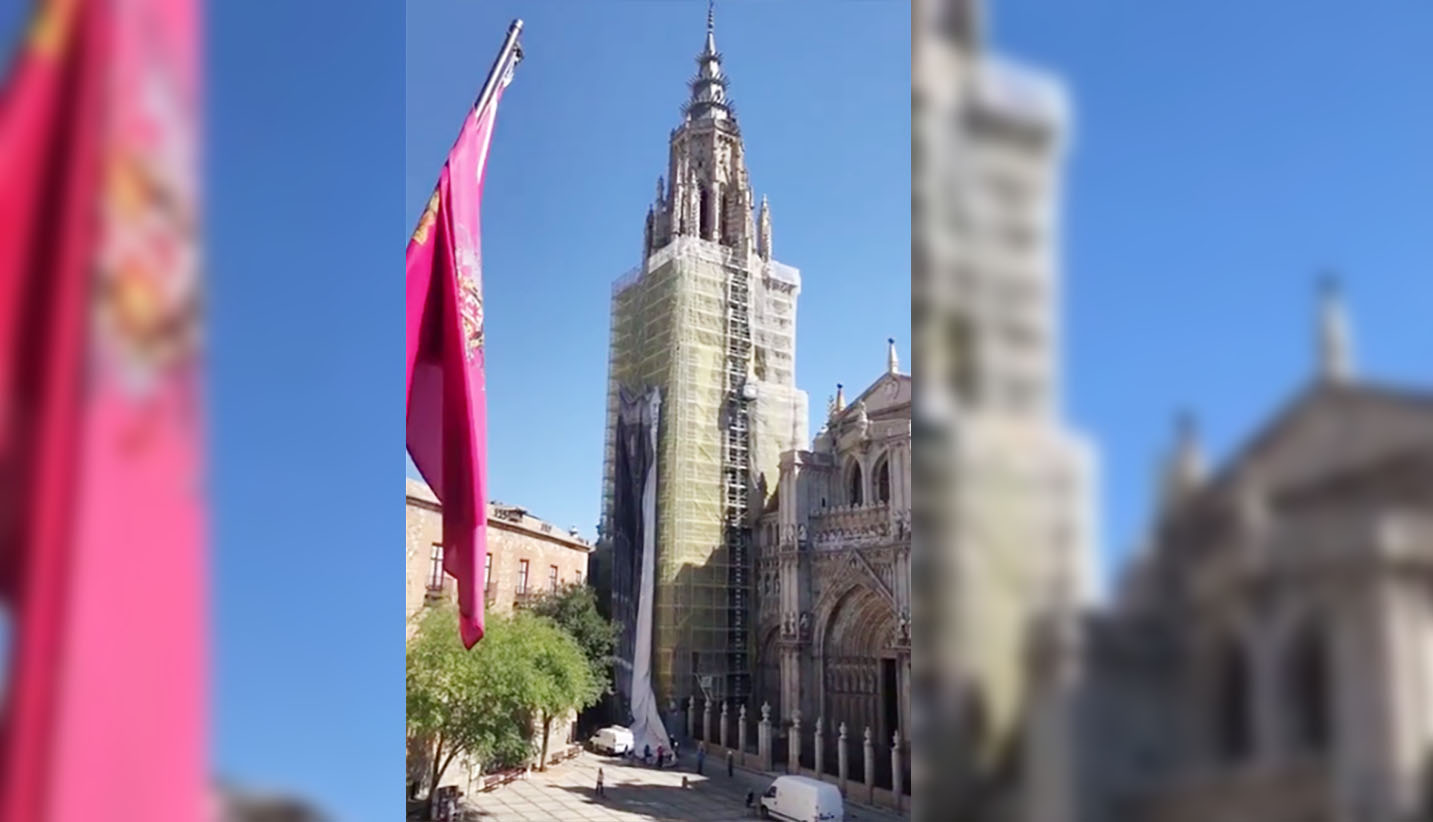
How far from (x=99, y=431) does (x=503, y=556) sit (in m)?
4.13

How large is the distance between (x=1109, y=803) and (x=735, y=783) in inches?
157

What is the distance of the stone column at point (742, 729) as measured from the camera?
5.09m

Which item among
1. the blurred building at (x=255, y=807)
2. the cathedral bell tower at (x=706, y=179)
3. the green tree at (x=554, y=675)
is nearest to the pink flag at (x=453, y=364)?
the blurred building at (x=255, y=807)

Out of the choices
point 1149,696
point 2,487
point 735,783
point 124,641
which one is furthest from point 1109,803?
point 735,783

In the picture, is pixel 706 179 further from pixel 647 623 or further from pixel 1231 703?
pixel 1231 703

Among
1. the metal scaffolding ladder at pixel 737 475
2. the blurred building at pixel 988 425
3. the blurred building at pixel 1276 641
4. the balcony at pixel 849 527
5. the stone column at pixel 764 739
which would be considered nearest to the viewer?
the blurred building at pixel 1276 641

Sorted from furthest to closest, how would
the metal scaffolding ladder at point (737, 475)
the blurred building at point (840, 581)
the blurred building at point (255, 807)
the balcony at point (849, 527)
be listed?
the metal scaffolding ladder at point (737, 475), the balcony at point (849, 527), the blurred building at point (840, 581), the blurred building at point (255, 807)

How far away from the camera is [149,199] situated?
4.39 feet

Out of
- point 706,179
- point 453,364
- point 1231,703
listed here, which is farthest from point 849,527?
point 1231,703

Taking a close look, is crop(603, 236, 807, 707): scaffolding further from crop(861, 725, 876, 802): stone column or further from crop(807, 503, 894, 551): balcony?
crop(861, 725, 876, 802): stone column

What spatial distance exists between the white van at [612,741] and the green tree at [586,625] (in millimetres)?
235

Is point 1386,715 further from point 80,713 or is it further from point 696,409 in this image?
point 696,409

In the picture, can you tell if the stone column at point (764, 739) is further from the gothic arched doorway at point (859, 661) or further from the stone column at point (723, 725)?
the gothic arched doorway at point (859, 661)

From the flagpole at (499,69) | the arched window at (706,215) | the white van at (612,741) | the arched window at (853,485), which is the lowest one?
the white van at (612,741)
